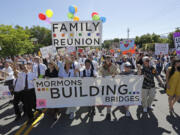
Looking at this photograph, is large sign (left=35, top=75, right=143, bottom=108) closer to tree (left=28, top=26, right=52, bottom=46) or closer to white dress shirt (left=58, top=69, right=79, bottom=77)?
white dress shirt (left=58, top=69, right=79, bottom=77)

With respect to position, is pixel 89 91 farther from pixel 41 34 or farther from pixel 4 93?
pixel 41 34

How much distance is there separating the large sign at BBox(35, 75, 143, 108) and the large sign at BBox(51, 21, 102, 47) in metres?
1.45

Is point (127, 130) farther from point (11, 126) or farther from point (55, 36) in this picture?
point (55, 36)

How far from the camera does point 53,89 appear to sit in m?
3.59

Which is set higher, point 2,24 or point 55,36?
point 2,24

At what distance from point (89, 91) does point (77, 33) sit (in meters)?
2.07

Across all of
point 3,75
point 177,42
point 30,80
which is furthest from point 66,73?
point 177,42

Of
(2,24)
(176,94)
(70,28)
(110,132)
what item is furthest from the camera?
(2,24)

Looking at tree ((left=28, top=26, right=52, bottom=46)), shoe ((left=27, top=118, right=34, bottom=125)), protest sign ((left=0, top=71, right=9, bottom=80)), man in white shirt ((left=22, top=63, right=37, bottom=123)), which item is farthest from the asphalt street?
tree ((left=28, top=26, right=52, bottom=46))

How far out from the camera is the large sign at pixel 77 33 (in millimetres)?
4160

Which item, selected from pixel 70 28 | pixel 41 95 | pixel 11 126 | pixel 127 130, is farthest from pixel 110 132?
pixel 70 28

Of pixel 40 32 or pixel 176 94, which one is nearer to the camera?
pixel 176 94

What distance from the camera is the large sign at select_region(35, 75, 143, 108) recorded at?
11.7ft

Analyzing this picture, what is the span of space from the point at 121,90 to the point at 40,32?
48495 millimetres
